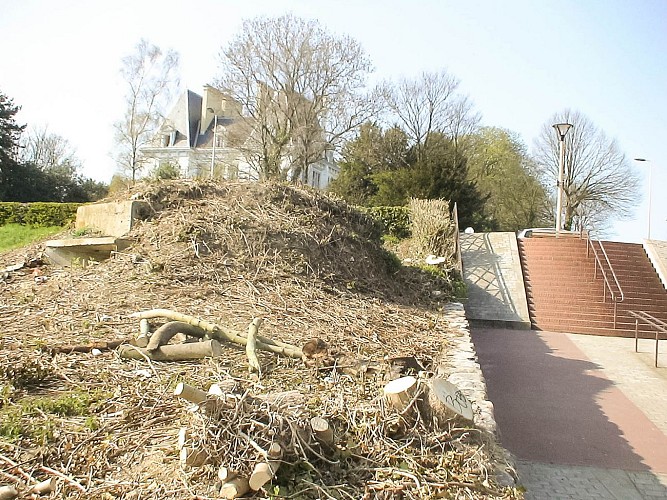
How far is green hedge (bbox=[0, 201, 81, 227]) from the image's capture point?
18594mm

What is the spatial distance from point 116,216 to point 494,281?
10192 mm

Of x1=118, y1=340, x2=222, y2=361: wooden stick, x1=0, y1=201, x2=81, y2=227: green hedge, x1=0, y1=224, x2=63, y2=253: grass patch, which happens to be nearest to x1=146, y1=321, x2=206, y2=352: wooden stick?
x1=118, y1=340, x2=222, y2=361: wooden stick

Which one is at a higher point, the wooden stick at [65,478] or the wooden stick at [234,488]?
the wooden stick at [234,488]

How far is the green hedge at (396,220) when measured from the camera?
18.5 metres

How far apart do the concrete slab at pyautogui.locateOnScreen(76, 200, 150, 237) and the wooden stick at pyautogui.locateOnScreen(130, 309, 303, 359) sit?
9.78 feet

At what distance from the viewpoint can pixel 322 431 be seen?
9.48ft

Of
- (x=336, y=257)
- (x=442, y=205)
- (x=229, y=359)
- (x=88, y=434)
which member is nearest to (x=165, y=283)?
(x=229, y=359)

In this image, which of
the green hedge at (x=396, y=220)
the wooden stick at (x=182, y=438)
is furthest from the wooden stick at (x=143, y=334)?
the green hedge at (x=396, y=220)

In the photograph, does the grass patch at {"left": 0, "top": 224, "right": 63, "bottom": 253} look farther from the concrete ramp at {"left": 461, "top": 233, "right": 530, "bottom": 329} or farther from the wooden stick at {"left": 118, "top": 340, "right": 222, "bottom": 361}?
the wooden stick at {"left": 118, "top": 340, "right": 222, "bottom": 361}

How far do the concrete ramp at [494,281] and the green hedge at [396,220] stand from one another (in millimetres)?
2008

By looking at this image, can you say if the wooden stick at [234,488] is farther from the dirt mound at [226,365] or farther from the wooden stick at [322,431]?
the wooden stick at [322,431]

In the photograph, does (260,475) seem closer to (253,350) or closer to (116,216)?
(253,350)

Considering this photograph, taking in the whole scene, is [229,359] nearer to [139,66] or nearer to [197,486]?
[197,486]

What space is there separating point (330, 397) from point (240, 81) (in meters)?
26.7
